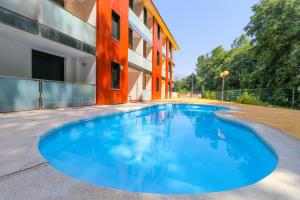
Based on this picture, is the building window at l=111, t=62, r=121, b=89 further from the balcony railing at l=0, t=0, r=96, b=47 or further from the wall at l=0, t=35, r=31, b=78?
the wall at l=0, t=35, r=31, b=78

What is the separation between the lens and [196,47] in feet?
169

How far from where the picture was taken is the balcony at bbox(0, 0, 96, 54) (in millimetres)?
5512

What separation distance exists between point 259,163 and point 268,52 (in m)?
19.6

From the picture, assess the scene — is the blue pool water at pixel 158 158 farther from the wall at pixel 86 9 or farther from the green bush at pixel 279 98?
the green bush at pixel 279 98

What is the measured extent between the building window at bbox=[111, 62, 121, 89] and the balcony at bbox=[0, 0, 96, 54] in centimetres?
277

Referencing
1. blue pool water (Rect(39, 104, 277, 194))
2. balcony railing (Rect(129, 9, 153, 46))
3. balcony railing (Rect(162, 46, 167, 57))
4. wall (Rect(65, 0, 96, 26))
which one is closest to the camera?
blue pool water (Rect(39, 104, 277, 194))

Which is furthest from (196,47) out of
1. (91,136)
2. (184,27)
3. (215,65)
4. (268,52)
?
(91,136)

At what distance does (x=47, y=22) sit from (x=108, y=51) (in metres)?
4.52

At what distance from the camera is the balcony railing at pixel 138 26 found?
14484 mm

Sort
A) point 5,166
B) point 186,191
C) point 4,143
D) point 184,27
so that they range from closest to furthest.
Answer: point 5,166 → point 186,191 → point 4,143 → point 184,27

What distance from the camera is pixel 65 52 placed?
9.16 meters

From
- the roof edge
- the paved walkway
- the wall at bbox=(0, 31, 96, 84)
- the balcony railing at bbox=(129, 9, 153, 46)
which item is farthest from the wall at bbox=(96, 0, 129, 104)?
the paved walkway

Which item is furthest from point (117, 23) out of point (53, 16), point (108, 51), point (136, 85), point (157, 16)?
point (157, 16)

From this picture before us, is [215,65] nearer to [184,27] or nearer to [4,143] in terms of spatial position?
[184,27]
